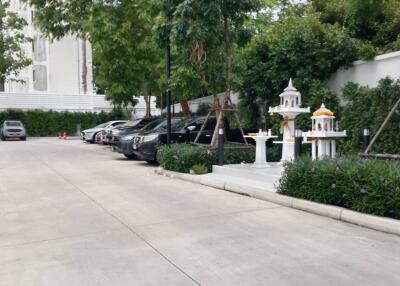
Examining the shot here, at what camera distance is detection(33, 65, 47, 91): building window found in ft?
156

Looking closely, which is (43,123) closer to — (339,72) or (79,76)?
(79,76)

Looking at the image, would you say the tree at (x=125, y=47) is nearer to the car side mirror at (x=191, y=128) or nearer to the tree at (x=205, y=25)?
the car side mirror at (x=191, y=128)

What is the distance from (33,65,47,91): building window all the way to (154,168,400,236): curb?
40402 millimetres

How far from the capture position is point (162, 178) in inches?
484

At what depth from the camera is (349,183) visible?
7.21 metres

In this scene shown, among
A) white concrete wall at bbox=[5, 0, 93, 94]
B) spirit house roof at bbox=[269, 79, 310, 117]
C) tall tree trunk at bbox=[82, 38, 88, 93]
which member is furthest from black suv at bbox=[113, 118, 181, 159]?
tall tree trunk at bbox=[82, 38, 88, 93]

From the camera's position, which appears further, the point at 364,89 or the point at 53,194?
the point at 364,89

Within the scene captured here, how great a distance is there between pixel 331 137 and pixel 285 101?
2.00m

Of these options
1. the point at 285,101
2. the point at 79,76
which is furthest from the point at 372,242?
the point at 79,76

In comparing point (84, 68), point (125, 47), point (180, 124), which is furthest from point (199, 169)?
point (84, 68)

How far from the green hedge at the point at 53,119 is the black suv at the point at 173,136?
27201 mm

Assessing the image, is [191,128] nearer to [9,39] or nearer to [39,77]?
[9,39]

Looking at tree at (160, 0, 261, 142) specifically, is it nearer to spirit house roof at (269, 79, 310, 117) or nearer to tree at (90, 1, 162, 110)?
spirit house roof at (269, 79, 310, 117)

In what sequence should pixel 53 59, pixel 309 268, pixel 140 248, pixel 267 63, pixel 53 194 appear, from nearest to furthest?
pixel 309 268, pixel 140 248, pixel 53 194, pixel 267 63, pixel 53 59
